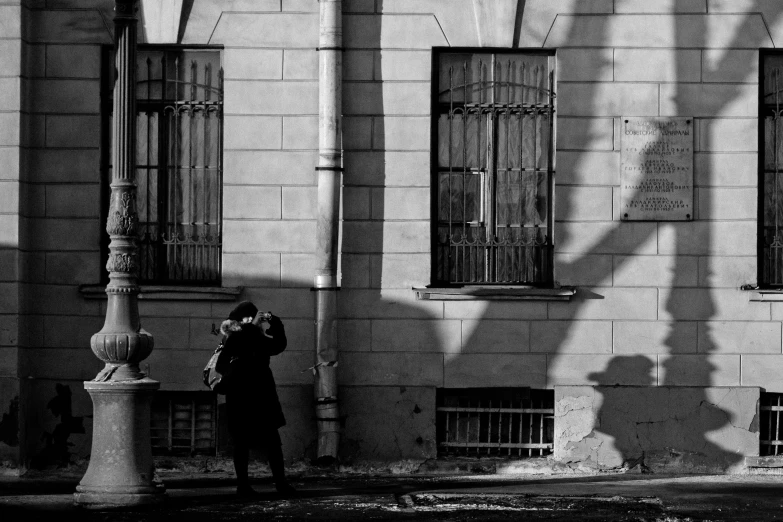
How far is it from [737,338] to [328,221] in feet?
12.7

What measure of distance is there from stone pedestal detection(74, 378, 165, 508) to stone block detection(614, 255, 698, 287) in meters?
4.90

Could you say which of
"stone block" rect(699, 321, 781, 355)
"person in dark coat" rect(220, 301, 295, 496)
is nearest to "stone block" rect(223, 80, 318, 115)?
"person in dark coat" rect(220, 301, 295, 496)

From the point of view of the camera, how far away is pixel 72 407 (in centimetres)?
1341

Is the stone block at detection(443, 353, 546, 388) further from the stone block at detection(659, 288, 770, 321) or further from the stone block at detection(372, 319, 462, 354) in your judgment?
the stone block at detection(659, 288, 770, 321)

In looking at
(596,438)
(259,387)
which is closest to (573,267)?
(596,438)

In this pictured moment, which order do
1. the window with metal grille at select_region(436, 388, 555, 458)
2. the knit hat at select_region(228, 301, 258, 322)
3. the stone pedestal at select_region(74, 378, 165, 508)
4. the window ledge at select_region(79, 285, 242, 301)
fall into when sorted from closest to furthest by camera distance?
Result: the stone pedestal at select_region(74, 378, 165, 508) → the knit hat at select_region(228, 301, 258, 322) → the window ledge at select_region(79, 285, 242, 301) → the window with metal grille at select_region(436, 388, 555, 458)

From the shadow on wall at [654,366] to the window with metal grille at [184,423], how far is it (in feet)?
7.68

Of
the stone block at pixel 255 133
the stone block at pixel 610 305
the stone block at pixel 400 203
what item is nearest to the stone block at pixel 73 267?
the stone block at pixel 255 133

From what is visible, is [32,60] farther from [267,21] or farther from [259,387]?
[259,387]

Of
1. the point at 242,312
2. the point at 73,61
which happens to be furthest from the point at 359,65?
the point at 242,312

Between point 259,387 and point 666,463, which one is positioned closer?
point 259,387

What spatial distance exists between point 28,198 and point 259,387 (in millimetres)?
3402

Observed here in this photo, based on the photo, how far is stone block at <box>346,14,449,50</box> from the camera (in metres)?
13.4

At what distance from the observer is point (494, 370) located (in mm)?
13344
